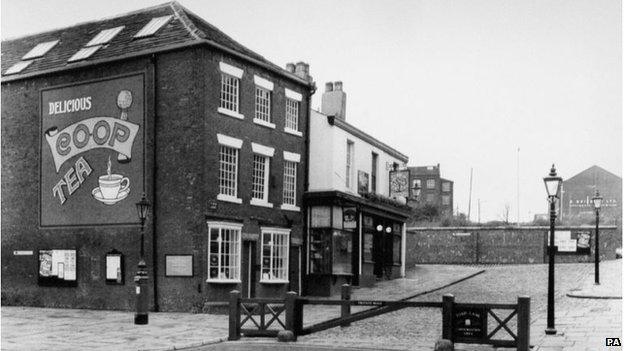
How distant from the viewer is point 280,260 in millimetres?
26469

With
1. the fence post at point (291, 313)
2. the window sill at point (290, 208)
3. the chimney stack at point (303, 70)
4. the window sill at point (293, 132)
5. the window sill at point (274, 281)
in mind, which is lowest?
the window sill at point (274, 281)

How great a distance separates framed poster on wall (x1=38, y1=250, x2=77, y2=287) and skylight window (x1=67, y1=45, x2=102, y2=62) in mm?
6770

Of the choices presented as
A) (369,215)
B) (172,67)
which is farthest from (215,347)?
(369,215)

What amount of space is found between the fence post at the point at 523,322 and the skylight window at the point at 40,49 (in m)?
21.2

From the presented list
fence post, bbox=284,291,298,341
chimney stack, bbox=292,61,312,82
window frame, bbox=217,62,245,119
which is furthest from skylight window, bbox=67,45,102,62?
fence post, bbox=284,291,298,341

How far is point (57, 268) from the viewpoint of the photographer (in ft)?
81.6

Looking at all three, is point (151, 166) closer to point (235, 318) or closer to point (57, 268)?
point (57, 268)

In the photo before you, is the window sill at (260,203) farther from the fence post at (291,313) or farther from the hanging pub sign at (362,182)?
the fence post at (291,313)

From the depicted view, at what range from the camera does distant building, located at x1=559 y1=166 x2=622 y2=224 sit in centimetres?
7925

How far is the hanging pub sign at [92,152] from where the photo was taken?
77.6 ft

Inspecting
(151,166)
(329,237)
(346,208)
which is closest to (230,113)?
(151,166)

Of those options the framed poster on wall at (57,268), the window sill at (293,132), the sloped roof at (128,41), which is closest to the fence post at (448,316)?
the sloped roof at (128,41)

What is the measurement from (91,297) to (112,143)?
5213 mm

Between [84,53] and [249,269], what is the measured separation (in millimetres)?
9668
